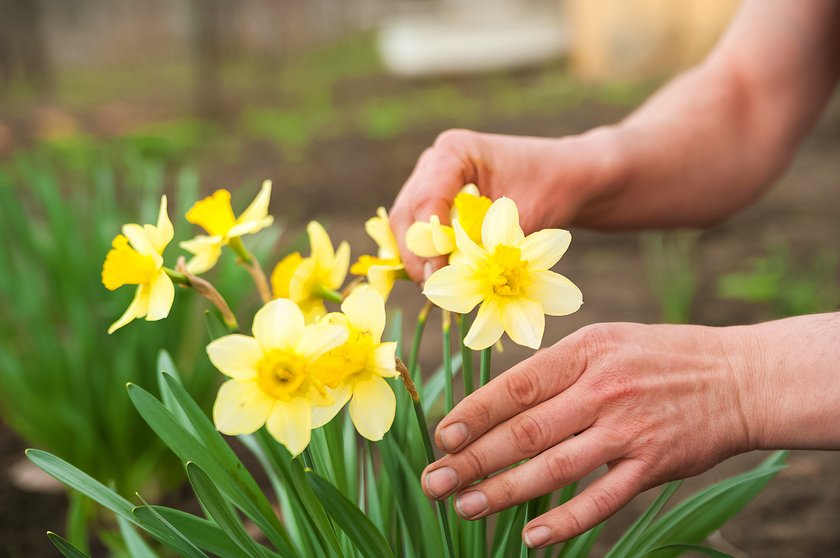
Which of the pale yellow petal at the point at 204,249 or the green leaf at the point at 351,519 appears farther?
the pale yellow petal at the point at 204,249

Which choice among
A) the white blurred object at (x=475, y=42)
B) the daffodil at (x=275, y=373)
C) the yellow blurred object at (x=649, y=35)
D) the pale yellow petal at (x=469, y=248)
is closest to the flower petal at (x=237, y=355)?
the daffodil at (x=275, y=373)

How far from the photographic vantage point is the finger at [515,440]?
0.78 meters

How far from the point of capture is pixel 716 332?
0.85m

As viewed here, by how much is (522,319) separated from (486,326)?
34 millimetres

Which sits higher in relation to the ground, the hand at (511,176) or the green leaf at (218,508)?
the hand at (511,176)

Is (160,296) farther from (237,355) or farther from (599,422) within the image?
(599,422)

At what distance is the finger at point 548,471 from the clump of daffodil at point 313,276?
10.1 inches

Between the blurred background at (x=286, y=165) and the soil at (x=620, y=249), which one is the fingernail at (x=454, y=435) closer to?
the blurred background at (x=286, y=165)

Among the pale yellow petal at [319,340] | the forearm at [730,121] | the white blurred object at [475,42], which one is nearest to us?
the pale yellow petal at [319,340]

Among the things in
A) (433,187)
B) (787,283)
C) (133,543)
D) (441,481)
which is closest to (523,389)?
(441,481)

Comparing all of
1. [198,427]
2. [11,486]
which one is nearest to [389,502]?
[198,427]

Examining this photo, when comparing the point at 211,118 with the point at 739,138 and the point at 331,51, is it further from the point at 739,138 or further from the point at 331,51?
the point at 739,138

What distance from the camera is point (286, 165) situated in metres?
5.17

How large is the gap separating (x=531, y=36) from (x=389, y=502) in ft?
27.0
